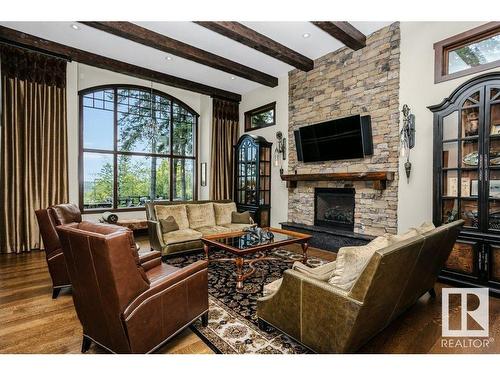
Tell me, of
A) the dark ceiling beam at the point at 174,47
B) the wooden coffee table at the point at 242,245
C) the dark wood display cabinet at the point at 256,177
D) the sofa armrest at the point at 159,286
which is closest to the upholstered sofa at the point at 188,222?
the wooden coffee table at the point at 242,245

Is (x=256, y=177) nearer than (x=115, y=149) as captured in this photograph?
No

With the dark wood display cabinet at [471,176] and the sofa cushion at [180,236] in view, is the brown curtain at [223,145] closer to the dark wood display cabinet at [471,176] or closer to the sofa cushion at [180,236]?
the sofa cushion at [180,236]

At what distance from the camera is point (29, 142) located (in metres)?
4.60

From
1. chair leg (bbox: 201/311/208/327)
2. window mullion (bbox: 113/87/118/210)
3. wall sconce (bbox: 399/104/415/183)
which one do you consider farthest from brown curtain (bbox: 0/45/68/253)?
wall sconce (bbox: 399/104/415/183)

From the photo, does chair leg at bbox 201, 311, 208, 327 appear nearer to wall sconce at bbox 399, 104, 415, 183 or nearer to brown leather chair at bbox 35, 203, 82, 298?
brown leather chair at bbox 35, 203, 82, 298

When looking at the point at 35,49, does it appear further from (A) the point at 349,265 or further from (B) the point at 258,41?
(A) the point at 349,265

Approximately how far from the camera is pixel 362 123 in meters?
4.47

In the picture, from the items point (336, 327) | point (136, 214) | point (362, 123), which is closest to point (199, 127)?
point (136, 214)

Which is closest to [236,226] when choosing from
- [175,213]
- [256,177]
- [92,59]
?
[175,213]

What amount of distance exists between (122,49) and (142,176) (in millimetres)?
2710

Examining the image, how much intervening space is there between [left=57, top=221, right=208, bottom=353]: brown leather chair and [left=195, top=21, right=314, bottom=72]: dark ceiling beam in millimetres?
3369

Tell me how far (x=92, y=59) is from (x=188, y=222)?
3.41 m

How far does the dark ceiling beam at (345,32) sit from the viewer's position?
3883 mm

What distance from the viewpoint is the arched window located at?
5715 millimetres
